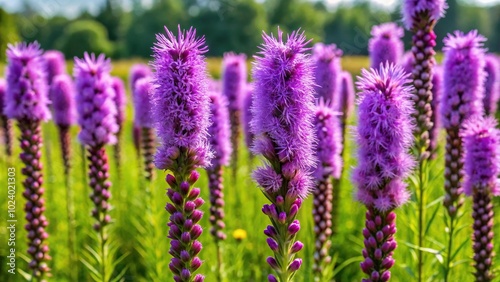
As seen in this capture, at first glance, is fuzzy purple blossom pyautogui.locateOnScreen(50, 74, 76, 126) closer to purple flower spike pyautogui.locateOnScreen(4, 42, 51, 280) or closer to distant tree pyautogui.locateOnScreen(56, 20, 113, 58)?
purple flower spike pyautogui.locateOnScreen(4, 42, 51, 280)

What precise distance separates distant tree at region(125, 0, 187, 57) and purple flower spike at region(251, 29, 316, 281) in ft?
130

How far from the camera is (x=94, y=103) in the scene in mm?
4098

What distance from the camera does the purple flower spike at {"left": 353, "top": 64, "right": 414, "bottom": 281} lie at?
258 centimetres

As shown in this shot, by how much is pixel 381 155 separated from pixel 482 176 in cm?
111

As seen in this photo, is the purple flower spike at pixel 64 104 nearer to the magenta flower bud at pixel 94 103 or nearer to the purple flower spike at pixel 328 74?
the magenta flower bud at pixel 94 103

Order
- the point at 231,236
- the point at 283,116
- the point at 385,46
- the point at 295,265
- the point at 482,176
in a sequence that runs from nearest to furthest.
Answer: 1. the point at 283,116
2. the point at 295,265
3. the point at 482,176
4. the point at 385,46
5. the point at 231,236

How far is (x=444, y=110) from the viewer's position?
3.91m

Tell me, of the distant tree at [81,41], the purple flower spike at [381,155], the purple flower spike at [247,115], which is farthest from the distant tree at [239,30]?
the purple flower spike at [381,155]

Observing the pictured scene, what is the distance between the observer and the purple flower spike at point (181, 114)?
2385mm

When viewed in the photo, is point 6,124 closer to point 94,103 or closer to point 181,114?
point 94,103

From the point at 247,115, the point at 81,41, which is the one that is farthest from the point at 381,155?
the point at 81,41

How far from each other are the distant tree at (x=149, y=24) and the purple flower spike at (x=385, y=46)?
122 ft

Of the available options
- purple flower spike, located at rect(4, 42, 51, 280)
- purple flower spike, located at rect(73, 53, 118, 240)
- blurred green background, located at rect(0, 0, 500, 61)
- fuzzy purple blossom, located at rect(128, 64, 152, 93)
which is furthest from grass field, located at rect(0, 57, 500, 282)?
blurred green background, located at rect(0, 0, 500, 61)

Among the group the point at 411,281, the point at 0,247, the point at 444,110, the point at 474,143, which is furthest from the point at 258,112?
the point at 0,247
